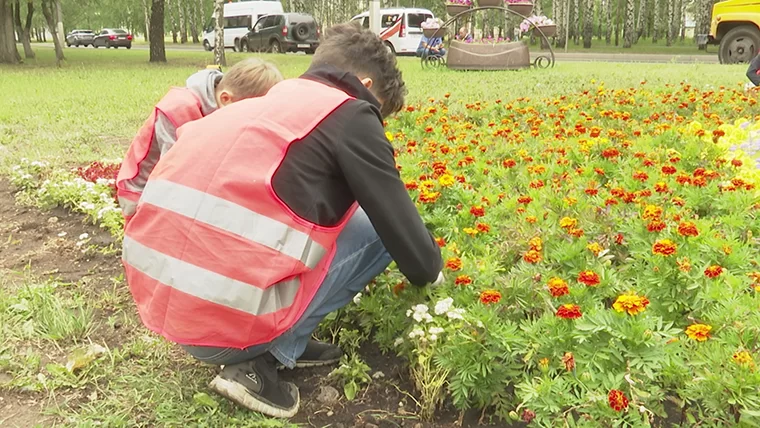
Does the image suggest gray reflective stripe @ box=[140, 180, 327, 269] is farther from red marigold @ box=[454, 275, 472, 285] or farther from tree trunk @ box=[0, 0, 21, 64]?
tree trunk @ box=[0, 0, 21, 64]

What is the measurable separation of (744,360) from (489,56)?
44.5 ft

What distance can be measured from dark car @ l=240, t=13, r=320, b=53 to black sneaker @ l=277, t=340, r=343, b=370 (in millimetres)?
25851

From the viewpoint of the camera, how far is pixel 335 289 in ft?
7.81

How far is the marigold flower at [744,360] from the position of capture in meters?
1.74

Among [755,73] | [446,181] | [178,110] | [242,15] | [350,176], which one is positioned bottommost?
[446,181]

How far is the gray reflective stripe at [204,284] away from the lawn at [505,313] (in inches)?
20.9

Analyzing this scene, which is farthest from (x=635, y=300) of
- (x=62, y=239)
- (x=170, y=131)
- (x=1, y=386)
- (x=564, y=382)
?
(x=62, y=239)

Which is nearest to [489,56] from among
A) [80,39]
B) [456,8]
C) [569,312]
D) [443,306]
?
[456,8]

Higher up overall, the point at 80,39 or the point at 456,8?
the point at 80,39

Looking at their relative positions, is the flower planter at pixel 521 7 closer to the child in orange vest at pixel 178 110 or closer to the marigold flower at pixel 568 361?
the child in orange vest at pixel 178 110

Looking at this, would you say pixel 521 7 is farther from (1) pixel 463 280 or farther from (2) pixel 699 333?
(2) pixel 699 333

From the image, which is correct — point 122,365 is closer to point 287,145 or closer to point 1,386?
point 1,386

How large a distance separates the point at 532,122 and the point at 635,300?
13.0 ft

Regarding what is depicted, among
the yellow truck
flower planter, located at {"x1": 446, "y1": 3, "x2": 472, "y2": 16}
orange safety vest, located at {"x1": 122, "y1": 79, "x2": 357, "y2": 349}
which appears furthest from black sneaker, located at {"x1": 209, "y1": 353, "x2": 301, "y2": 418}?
the yellow truck
